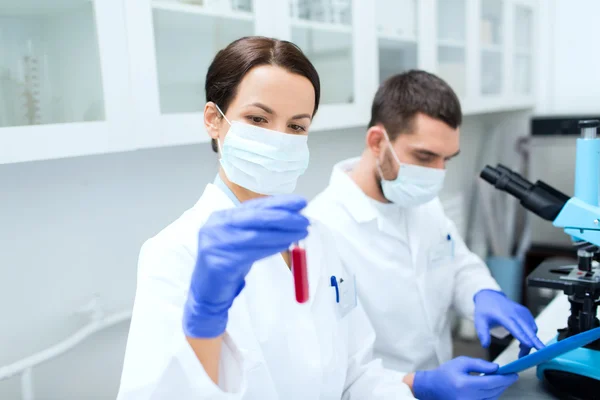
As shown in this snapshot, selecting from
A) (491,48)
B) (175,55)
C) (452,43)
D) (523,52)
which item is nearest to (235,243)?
(175,55)

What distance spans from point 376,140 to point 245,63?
25.5 inches

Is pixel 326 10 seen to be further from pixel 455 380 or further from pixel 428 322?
pixel 455 380

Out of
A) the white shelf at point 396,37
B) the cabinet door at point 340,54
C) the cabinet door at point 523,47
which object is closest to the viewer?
the cabinet door at point 340,54

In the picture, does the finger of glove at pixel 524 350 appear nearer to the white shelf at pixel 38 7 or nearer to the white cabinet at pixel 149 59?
the white cabinet at pixel 149 59

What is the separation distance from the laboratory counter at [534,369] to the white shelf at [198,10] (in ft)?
3.86

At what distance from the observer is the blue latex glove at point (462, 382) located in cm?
108

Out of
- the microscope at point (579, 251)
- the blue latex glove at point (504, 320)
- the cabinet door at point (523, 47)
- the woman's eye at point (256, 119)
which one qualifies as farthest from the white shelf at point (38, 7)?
the cabinet door at point (523, 47)

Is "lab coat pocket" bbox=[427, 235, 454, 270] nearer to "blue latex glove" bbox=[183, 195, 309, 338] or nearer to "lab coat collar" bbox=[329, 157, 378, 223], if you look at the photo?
"lab coat collar" bbox=[329, 157, 378, 223]

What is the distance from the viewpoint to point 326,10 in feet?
5.68

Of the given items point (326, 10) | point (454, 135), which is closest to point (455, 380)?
point (454, 135)

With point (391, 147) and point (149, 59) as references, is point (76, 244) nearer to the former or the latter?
point (149, 59)

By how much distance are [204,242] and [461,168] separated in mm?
2808

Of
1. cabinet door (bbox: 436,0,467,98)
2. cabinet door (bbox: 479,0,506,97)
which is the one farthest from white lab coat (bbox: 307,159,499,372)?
cabinet door (bbox: 479,0,506,97)

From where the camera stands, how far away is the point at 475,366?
113cm
